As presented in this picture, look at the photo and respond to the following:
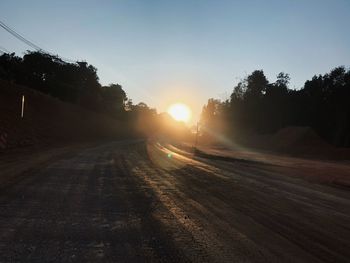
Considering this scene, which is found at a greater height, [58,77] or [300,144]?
[58,77]

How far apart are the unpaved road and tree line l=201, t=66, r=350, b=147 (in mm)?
68639

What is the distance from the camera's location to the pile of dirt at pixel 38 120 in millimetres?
43250

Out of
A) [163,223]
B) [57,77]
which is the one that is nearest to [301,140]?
[57,77]

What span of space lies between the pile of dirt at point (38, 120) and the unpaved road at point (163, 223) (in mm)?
23103

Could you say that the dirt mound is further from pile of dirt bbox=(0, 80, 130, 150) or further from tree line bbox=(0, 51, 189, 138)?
tree line bbox=(0, 51, 189, 138)

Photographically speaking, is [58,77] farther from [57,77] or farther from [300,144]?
[300,144]

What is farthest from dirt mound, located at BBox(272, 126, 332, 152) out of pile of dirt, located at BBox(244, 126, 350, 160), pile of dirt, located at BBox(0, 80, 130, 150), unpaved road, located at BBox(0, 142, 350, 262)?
unpaved road, located at BBox(0, 142, 350, 262)

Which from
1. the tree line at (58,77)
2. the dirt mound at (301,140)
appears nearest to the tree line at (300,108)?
the dirt mound at (301,140)

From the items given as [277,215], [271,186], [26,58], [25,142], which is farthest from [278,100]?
[277,215]

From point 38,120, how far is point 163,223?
165 ft

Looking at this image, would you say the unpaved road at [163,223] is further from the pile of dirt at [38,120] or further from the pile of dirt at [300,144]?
the pile of dirt at [300,144]

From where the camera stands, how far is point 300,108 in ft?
301

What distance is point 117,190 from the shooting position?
14852 mm

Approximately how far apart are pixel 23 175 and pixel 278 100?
8753 cm
